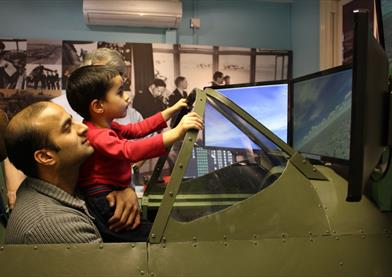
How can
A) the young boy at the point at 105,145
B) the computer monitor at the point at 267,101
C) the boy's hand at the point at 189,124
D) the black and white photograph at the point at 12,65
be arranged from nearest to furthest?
the boy's hand at the point at 189,124, the young boy at the point at 105,145, the computer monitor at the point at 267,101, the black and white photograph at the point at 12,65

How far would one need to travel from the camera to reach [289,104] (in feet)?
7.54

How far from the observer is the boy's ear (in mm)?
1388

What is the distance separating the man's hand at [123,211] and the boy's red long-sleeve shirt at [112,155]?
0.18 feet

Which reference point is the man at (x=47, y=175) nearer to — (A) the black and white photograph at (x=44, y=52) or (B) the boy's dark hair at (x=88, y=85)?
(B) the boy's dark hair at (x=88, y=85)

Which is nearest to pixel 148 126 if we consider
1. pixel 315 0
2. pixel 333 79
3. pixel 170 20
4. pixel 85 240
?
pixel 85 240

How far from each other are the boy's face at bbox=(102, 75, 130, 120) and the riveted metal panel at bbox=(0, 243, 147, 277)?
51 cm

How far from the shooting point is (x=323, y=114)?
6.52ft

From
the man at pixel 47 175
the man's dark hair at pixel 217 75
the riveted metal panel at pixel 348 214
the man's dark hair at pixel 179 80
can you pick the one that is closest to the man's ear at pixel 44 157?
the man at pixel 47 175

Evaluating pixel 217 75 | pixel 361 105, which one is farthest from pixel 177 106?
pixel 217 75

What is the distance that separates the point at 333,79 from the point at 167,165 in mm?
873

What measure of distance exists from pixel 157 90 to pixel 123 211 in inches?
91.6

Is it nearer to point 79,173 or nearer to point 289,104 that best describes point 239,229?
point 79,173

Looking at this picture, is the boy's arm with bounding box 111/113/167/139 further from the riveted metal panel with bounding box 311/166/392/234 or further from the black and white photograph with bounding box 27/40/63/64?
the black and white photograph with bounding box 27/40/63/64

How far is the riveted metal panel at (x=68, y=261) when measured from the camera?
105 cm
